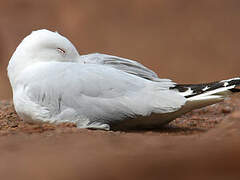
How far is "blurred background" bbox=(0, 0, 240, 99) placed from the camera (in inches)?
428

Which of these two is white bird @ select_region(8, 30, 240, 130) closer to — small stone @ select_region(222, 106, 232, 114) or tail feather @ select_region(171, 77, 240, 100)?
tail feather @ select_region(171, 77, 240, 100)

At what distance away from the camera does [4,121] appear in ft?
14.8

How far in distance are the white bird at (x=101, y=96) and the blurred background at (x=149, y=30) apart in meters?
6.77

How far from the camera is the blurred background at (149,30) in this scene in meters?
10.9

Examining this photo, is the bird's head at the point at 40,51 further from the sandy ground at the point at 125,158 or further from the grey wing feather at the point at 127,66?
the sandy ground at the point at 125,158

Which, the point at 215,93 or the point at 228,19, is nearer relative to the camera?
the point at 215,93

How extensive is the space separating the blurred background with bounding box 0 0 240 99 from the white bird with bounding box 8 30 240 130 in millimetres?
6769

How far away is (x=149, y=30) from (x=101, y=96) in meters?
7.78

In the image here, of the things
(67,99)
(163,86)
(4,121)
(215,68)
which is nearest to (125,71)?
(163,86)

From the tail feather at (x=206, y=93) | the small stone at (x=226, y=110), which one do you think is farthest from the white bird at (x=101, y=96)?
the small stone at (x=226, y=110)

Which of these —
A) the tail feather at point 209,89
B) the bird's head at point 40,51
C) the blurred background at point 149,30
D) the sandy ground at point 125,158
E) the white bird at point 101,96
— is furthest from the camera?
the blurred background at point 149,30

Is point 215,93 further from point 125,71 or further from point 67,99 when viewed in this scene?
point 67,99

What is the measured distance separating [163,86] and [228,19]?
7.67m

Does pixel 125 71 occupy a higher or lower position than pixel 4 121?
higher
